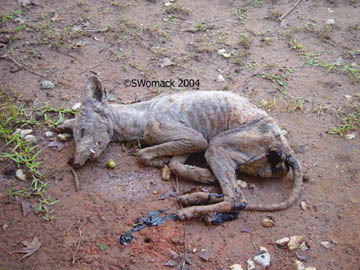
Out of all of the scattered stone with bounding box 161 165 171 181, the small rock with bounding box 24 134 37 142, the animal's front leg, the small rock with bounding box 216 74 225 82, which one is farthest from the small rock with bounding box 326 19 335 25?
the small rock with bounding box 24 134 37 142

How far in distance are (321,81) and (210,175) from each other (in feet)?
10.1

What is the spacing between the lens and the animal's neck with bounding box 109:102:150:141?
14.5 feet

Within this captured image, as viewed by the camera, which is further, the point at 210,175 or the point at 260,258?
the point at 210,175

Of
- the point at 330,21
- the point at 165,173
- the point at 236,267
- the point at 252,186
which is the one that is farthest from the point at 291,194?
the point at 330,21

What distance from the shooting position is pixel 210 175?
4.05m

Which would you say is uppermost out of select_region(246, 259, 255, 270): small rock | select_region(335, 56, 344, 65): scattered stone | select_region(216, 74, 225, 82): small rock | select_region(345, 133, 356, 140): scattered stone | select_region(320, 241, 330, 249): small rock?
select_region(335, 56, 344, 65): scattered stone

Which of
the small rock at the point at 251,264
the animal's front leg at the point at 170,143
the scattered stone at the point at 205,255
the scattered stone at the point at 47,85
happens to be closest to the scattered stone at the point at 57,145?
the animal's front leg at the point at 170,143

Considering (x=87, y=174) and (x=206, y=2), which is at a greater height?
(x=206, y=2)

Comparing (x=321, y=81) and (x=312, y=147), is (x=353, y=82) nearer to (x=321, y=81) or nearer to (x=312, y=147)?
(x=321, y=81)

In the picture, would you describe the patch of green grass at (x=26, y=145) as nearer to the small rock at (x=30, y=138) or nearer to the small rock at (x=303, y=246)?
the small rock at (x=30, y=138)

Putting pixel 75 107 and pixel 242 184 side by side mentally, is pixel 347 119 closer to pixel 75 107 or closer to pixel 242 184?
pixel 242 184

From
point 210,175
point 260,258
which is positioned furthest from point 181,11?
point 260,258

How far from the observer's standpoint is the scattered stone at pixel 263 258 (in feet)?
10.9

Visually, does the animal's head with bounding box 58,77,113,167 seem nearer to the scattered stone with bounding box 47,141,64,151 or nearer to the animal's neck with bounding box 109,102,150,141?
the animal's neck with bounding box 109,102,150,141
